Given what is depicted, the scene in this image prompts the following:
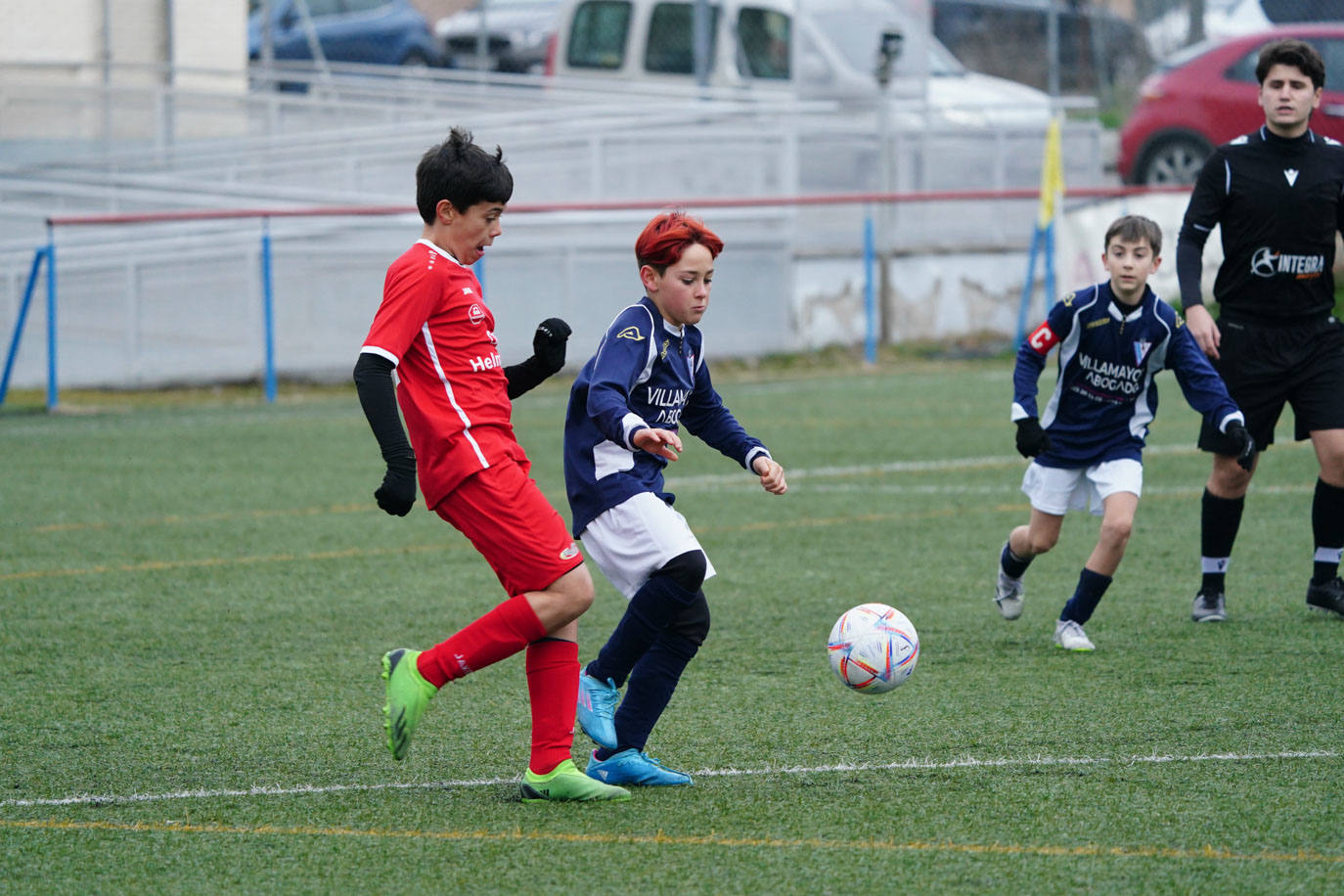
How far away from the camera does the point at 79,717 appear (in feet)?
17.2

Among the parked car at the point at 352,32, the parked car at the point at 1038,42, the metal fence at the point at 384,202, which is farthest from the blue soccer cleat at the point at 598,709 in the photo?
the parked car at the point at 352,32

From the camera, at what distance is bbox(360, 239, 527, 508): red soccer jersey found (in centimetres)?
421

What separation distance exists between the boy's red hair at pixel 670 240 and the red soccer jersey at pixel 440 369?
490 millimetres

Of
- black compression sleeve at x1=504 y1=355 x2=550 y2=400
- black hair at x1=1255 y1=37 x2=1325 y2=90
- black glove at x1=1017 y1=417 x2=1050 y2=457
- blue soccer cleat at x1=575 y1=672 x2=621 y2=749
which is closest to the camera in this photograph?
blue soccer cleat at x1=575 y1=672 x2=621 y2=749

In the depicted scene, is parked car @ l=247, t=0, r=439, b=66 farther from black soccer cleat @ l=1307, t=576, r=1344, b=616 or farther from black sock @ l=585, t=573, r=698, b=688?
black sock @ l=585, t=573, r=698, b=688

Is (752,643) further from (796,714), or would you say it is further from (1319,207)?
(1319,207)

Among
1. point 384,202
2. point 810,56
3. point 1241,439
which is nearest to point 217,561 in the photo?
point 1241,439

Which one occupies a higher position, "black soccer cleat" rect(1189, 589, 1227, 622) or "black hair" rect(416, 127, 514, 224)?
"black hair" rect(416, 127, 514, 224)

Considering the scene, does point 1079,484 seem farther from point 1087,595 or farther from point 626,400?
point 626,400

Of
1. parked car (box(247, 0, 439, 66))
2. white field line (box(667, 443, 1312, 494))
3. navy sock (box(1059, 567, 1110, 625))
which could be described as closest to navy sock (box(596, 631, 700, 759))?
navy sock (box(1059, 567, 1110, 625))

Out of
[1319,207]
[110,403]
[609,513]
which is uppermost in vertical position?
[1319,207]

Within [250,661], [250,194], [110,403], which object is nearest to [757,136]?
[250,194]

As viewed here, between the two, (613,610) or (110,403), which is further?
(110,403)

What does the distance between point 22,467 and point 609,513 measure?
7763mm
